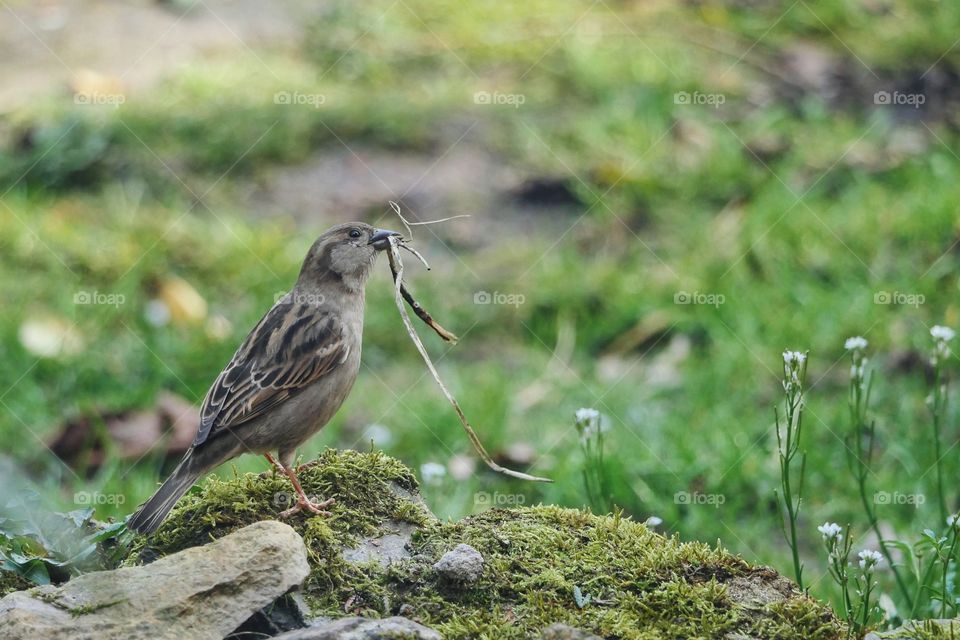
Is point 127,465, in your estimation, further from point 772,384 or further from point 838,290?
point 838,290

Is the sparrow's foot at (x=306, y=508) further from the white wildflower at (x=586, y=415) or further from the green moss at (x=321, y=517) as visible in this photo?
the white wildflower at (x=586, y=415)

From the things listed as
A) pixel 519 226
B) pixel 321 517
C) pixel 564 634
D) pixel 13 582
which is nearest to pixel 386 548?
pixel 321 517

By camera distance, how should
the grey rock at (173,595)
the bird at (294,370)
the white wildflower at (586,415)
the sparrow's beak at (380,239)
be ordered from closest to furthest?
the grey rock at (173,595) → the bird at (294,370) → the white wildflower at (586,415) → the sparrow's beak at (380,239)

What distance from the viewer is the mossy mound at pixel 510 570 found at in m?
3.52

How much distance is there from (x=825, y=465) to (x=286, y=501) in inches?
134

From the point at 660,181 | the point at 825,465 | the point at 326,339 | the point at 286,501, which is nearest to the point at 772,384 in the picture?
the point at 825,465

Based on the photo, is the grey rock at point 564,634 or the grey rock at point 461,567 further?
the grey rock at point 461,567

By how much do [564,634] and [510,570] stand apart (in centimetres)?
51

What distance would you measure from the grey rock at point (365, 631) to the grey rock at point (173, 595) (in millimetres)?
208

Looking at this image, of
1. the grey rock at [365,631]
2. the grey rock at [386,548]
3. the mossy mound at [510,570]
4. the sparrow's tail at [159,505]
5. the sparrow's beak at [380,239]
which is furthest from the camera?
the sparrow's beak at [380,239]

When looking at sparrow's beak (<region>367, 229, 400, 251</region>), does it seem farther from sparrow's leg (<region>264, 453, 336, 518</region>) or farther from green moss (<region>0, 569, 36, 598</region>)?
green moss (<region>0, 569, 36, 598</region>)

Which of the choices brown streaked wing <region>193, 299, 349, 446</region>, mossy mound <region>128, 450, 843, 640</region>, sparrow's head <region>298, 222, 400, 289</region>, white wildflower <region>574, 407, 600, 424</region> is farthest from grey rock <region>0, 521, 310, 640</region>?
sparrow's head <region>298, 222, 400, 289</region>

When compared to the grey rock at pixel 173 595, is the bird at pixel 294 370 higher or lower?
higher

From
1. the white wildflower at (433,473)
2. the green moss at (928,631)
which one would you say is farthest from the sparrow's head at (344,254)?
the green moss at (928,631)
